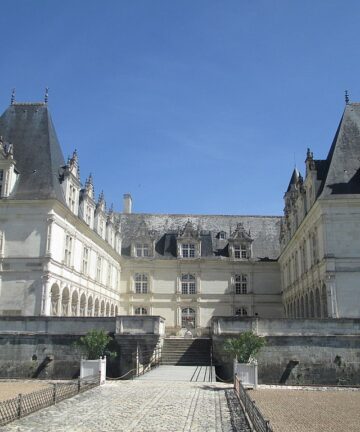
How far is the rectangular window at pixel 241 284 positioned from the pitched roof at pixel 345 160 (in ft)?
52.2

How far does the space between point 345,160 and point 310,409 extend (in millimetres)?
17853

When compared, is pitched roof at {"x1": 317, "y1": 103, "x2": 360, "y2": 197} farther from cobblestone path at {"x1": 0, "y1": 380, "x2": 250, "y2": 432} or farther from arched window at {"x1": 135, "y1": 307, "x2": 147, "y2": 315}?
arched window at {"x1": 135, "y1": 307, "x2": 147, "y2": 315}

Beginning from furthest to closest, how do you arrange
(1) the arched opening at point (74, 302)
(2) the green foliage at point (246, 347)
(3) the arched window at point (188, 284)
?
(3) the arched window at point (188, 284) → (1) the arched opening at point (74, 302) → (2) the green foliage at point (246, 347)

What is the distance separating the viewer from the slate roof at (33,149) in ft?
93.6

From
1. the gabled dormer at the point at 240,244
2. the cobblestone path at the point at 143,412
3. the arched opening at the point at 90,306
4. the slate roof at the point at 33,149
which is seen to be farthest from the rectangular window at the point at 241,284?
the cobblestone path at the point at 143,412

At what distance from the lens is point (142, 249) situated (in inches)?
1770

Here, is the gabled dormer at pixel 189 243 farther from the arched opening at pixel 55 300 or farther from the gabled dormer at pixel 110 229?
the arched opening at pixel 55 300

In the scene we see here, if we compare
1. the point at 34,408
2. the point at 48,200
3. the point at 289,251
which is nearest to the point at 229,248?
the point at 289,251

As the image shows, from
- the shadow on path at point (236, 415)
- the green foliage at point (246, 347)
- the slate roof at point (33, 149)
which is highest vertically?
the slate roof at point (33, 149)

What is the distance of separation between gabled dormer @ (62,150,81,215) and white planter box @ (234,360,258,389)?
15.3 metres

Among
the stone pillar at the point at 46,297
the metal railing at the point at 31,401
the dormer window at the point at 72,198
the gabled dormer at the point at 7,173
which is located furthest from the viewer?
→ the dormer window at the point at 72,198

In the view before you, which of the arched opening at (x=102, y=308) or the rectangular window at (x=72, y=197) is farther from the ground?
the rectangular window at (x=72, y=197)

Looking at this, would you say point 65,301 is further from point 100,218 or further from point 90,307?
point 100,218

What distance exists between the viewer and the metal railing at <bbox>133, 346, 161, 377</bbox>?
22484 millimetres
